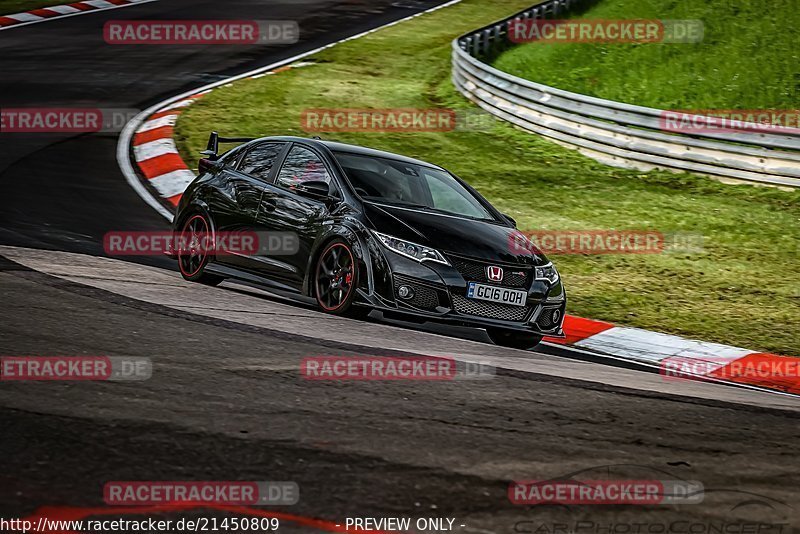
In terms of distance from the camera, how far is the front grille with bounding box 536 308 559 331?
888 cm

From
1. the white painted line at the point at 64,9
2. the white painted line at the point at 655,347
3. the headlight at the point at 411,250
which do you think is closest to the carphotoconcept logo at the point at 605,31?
the white painted line at the point at 64,9

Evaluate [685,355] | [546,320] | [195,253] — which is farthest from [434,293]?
[195,253]

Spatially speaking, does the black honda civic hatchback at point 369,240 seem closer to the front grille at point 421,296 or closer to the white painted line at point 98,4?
the front grille at point 421,296

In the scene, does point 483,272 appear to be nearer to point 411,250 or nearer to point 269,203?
point 411,250

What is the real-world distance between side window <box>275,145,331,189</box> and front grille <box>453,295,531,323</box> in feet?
5.47

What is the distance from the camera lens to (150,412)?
17.2 feet

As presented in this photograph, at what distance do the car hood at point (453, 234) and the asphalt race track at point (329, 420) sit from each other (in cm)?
69

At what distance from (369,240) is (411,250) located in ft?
1.05

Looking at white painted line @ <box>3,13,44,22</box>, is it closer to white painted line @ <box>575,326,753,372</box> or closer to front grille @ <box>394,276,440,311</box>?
white painted line @ <box>575,326,753,372</box>

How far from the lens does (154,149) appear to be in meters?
16.0

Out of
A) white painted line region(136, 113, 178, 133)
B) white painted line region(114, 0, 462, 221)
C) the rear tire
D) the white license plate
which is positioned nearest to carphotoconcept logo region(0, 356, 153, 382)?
the white license plate

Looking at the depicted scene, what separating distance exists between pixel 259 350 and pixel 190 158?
362 inches

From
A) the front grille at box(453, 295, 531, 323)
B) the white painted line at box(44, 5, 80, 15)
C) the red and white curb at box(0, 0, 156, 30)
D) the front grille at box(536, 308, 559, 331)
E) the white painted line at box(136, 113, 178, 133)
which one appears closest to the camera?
the front grille at box(453, 295, 531, 323)

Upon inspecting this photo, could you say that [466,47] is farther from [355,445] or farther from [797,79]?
[355,445]
